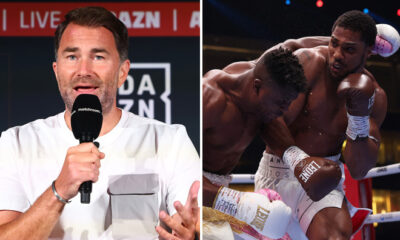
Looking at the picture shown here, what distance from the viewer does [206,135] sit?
291 centimetres

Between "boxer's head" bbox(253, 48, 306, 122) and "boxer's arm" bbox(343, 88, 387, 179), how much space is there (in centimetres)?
38

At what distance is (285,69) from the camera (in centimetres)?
285

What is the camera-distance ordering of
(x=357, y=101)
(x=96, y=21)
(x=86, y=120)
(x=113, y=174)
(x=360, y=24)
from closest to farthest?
Result: (x=86, y=120) < (x=357, y=101) < (x=360, y=24) < (x=113, y=174) < (x=96, y=21)

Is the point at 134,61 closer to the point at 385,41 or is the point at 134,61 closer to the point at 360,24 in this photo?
the point at 360,24

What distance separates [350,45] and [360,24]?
0.13 m

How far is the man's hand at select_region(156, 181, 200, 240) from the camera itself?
2.76 metres

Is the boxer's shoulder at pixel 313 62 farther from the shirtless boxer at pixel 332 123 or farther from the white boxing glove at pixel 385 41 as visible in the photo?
the white boxing glove at pixel 385 41

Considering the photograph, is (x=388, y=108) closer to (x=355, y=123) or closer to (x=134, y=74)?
(x=355, y=123)

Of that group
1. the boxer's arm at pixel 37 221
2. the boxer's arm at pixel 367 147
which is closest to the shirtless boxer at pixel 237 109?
the boxer's arm at pixel 367 147

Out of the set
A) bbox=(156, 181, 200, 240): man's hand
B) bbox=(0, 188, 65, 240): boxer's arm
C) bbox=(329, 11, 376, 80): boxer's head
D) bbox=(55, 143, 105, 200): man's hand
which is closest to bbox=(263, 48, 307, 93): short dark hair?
bbox=(329, 11, 376, 80): boxer's head

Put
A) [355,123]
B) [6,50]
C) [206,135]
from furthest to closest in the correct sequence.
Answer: [6,50], [206,135], [355,123]

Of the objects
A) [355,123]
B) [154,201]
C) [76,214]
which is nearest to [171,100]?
[154,201]

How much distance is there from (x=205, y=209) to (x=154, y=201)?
1.00 feet

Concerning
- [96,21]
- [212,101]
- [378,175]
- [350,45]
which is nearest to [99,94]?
[96,21]
